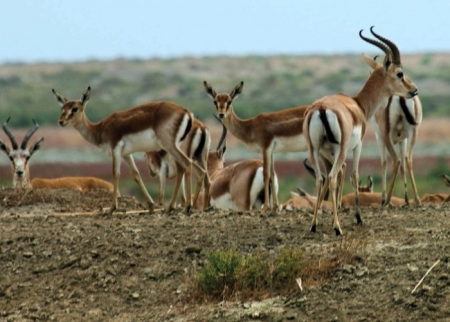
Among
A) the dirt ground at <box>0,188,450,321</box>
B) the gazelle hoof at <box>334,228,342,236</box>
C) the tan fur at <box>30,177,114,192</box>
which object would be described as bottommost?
the tan fur at <box>30,177,114,192</box>

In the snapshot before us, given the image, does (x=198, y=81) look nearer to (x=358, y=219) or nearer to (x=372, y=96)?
(x=372, y=96)

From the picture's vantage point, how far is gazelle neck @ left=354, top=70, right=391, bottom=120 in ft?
44.3

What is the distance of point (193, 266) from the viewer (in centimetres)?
1116

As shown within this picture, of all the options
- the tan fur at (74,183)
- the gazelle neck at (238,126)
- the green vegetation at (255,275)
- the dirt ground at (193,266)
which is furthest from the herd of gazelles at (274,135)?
the tan fur at (74,183)

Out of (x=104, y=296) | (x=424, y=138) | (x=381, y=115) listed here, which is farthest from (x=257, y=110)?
(x=104, y=296)

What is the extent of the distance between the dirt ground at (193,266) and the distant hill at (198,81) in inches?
2193

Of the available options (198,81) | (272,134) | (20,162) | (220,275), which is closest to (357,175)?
(220,275)

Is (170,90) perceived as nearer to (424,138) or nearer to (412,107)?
(424,138)

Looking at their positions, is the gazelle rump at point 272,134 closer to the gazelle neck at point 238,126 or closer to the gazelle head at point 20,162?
the gazelle neck at point 238,126

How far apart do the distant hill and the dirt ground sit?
5570 cm

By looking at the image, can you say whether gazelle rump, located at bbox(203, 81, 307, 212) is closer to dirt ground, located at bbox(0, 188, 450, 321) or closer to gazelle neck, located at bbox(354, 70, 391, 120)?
gazelle neck, located at bbox(354, 70, 391, 120)

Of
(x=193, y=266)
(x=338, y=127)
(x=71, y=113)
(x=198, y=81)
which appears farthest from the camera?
(x=198, y=81)

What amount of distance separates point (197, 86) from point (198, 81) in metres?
4.23

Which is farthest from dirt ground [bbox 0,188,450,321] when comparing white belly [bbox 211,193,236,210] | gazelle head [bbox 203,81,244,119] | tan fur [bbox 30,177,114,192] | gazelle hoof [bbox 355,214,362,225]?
tan fur [bbox 30,177,114,192]
